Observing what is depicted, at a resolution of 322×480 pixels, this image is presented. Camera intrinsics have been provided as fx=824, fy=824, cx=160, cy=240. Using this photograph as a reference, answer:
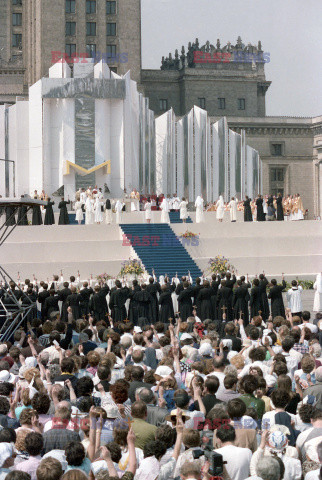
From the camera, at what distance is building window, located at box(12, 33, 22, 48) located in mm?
72500

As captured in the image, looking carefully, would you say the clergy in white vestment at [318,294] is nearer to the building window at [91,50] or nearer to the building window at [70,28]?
the building window at [91,50]

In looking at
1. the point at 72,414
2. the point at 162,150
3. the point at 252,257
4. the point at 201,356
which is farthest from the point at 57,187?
the point at 72,414

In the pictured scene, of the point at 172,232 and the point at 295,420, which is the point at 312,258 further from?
the point at 295,420

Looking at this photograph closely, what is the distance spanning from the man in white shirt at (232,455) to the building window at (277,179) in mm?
61293

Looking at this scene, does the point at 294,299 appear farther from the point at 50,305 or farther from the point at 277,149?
the point at 277,149

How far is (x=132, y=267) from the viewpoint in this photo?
31.1 m

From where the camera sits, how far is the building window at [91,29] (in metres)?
64.1

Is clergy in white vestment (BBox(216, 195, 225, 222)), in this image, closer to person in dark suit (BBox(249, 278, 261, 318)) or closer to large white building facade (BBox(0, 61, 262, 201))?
large white building facade (BBox(0, 61, 262, 201))

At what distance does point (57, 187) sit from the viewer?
46656mm

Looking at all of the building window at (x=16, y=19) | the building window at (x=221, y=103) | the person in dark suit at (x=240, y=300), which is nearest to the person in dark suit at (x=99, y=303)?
the person in dark suit at (x=240, y=300)

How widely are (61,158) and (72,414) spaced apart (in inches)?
1546

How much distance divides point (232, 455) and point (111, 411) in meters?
1.72

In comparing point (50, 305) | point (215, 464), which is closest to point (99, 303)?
point (50, 305)

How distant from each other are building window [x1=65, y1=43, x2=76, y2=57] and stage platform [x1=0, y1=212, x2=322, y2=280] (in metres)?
29.9
